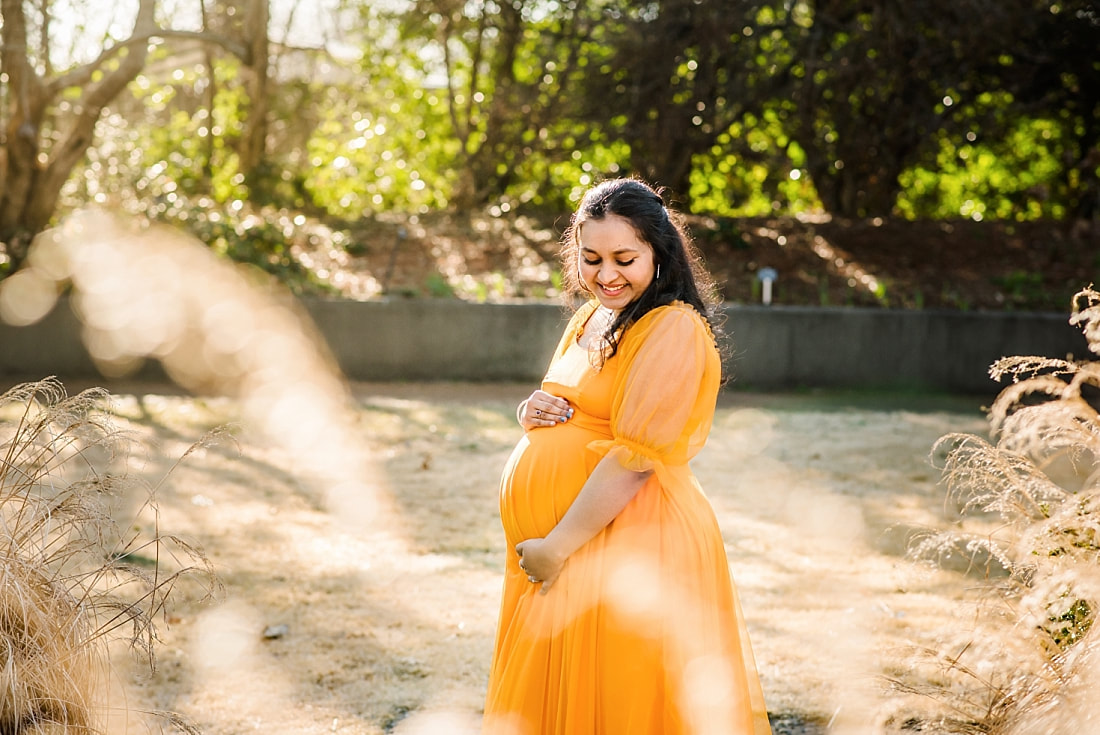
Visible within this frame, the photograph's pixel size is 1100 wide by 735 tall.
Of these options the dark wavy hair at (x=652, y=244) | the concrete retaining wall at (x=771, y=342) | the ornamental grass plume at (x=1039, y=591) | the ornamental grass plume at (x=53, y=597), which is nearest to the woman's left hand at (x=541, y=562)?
the dark wavy hair at (x=652, y=244)

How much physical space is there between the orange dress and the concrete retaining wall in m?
8.01

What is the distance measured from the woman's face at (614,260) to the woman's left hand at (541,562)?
1.90 ft

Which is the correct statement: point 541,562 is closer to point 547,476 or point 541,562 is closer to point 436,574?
point 547,476

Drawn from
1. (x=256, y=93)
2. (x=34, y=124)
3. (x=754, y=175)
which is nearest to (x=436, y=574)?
(x=34, y=124)

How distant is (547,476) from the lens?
2502mm

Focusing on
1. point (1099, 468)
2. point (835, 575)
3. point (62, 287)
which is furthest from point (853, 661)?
point (62, 287)

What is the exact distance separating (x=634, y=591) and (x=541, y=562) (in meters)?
0.22

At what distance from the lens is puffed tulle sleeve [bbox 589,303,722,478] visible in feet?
7.55

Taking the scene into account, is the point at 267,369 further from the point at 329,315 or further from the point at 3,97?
the point at 3,97

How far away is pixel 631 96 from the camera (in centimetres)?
1274

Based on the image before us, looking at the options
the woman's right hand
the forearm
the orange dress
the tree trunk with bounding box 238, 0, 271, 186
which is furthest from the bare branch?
the forearm

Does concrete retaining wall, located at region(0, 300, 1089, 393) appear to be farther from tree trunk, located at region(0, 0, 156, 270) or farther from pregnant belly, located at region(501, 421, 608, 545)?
pregnant belly, located at region(501, 421, 608, 545)

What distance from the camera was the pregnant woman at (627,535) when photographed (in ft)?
7.71

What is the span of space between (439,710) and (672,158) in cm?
1043
